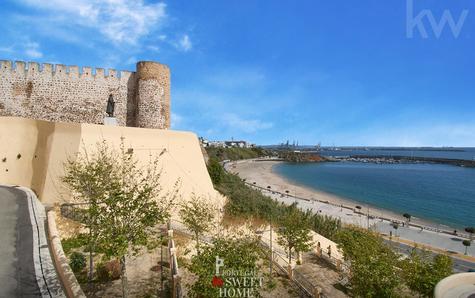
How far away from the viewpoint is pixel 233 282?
7953 millimetres

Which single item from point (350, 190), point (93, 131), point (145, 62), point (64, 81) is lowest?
point (350, 190)

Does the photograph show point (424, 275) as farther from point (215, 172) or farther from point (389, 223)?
point (389, 223)

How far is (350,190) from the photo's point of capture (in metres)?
61.9

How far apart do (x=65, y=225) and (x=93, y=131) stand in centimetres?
562

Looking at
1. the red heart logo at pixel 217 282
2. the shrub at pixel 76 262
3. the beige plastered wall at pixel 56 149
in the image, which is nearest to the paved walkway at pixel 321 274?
the beige plastered wall at pixel 56 149

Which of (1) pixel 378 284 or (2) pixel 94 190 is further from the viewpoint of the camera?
Result: (1) pixel 378 284

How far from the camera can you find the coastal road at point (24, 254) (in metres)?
6.50

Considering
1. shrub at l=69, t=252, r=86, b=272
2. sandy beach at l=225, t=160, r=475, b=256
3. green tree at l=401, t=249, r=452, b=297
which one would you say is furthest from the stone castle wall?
sandy beach at l=225, t=160, r=475, b=256

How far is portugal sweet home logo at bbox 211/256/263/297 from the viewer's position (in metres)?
7.64

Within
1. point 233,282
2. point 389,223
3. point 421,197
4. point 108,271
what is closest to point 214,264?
point 233,282

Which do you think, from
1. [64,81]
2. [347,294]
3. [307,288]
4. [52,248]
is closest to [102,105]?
[64,81]

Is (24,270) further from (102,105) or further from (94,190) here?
(102,105)

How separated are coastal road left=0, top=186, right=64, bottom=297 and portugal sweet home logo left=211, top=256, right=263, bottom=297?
11.8ft

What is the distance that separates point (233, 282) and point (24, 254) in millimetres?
5675
